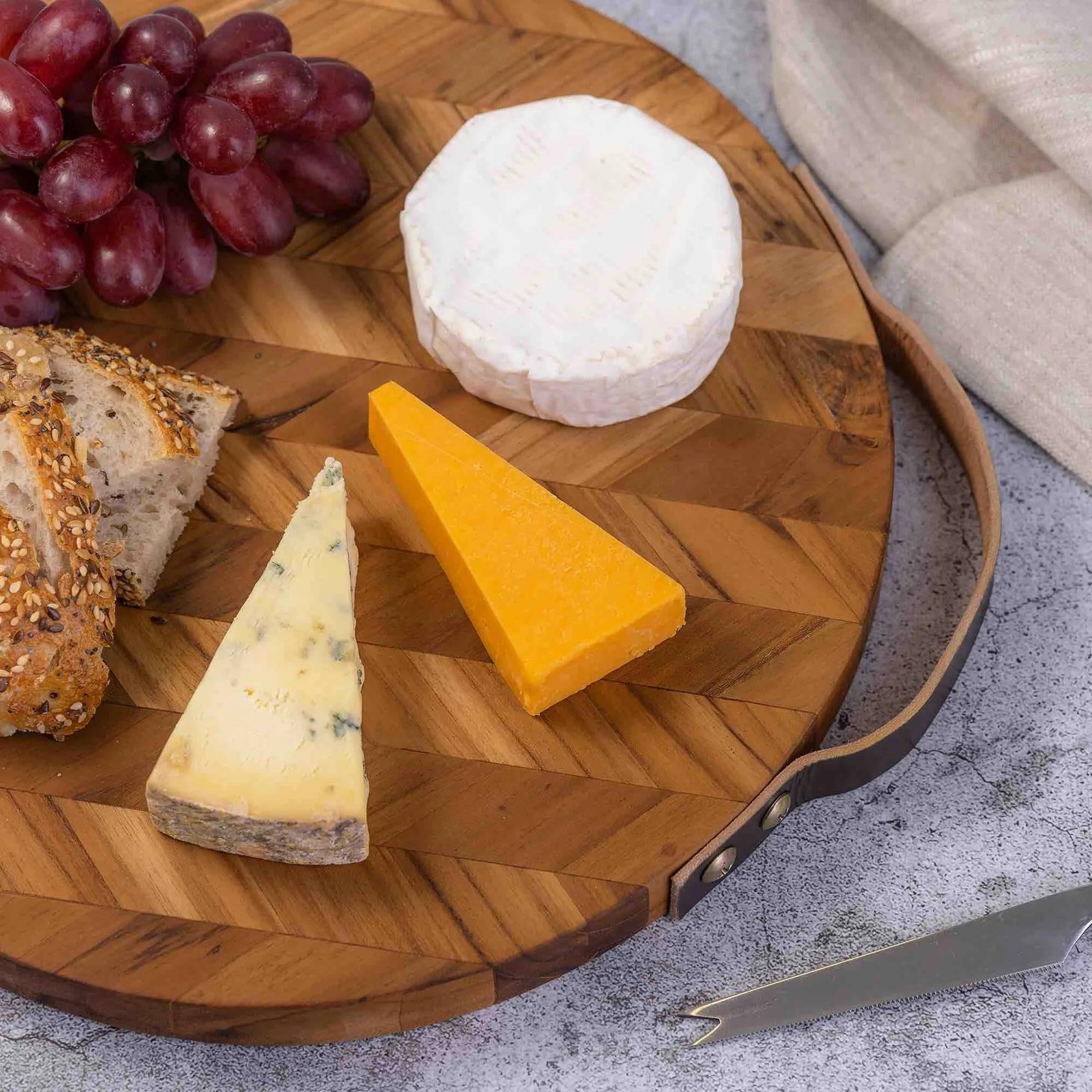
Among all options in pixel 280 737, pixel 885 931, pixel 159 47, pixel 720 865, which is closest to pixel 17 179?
pixel 159 47

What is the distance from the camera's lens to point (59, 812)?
1617mm

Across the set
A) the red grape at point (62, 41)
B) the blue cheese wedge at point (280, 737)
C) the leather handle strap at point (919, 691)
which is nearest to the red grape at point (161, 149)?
the red grape at point (62, 41)

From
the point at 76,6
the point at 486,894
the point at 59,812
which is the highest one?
the point at 76,6

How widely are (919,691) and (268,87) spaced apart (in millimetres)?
1146

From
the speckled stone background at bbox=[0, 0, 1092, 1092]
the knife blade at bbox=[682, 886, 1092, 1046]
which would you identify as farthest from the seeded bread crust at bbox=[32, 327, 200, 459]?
the knife blade at bbox=[682, 886, 1092, 1046]

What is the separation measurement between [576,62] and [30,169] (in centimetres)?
86

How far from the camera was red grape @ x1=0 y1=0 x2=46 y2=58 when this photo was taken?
1.78 m

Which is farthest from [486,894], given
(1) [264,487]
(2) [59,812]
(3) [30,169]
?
(3) [30,169]

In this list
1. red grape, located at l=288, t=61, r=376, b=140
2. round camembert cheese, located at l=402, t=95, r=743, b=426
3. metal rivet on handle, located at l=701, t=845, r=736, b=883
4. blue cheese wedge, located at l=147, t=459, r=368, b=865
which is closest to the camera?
blue cheese wedge, located at l=147, t=459, r=368, b=865

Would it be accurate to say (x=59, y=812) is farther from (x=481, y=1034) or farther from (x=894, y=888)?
(x=894, y=888)

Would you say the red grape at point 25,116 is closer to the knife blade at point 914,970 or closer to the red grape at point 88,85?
the red grape at point 88,85

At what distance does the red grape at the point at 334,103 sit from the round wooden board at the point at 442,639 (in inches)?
5.4

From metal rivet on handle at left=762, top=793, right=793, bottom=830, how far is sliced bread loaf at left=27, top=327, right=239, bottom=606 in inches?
31.9

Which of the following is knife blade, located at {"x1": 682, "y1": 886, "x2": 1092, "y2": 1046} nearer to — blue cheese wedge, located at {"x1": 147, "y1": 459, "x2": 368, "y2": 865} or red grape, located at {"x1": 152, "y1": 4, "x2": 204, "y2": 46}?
blue cheese wedge, located at {"x1": 147, "y1": 459, "x2": 368, "y2": 865}
